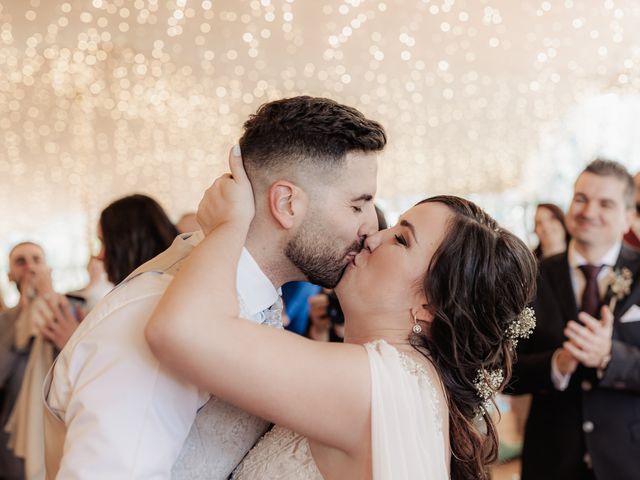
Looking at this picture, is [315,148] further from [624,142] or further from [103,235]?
[624,142]

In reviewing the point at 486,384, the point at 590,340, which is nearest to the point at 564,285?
the point at 590,340

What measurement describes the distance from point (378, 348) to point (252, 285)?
0.31 m

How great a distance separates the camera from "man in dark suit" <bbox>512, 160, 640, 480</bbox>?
8.27 feet

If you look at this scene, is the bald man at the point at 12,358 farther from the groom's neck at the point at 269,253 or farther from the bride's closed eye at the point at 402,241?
the bride's closed eye at the point at 402,241

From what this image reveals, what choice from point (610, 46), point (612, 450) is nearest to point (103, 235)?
point (612, 450)

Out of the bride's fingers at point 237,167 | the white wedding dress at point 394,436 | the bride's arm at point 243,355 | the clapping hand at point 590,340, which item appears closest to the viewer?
the bride's arm at point 243,355

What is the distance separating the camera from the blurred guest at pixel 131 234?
9.16ft

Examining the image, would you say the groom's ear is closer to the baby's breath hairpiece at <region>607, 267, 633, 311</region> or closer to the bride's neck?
the bride's neck

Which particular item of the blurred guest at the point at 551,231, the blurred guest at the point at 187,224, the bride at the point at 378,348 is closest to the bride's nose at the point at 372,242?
the bride at the point at 378,348

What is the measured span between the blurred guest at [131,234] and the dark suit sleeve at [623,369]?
1.72 meters

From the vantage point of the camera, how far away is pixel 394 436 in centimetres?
140

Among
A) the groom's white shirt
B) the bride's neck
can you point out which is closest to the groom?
the groom's white shirt

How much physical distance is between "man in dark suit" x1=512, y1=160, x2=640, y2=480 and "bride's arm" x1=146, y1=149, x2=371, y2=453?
1.36m

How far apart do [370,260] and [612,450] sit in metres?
1.51
